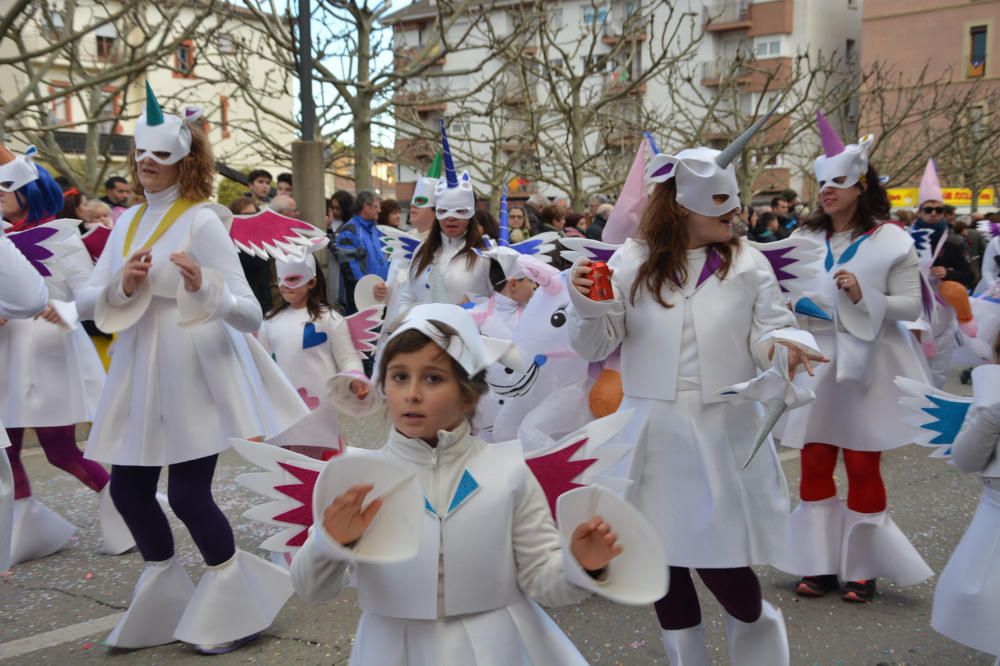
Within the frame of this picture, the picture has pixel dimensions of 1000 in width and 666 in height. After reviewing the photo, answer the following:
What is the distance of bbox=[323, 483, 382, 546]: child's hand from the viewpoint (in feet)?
7.17

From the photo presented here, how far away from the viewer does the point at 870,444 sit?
16.1 feet

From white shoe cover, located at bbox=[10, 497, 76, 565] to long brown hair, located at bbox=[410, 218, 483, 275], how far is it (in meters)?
2.46

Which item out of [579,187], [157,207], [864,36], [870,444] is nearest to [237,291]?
[157,207]

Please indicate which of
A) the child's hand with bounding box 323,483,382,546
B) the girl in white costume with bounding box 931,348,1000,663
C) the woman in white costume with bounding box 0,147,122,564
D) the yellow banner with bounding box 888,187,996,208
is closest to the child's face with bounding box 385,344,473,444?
the child's hand with bounding box 323,483,382,546

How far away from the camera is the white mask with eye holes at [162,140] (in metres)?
4.18

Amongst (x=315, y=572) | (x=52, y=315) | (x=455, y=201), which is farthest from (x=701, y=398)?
(x=52, y=315)

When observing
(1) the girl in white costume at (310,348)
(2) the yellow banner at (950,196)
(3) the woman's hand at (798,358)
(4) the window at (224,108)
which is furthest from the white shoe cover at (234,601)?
(2) the yellow banner at (950,196)

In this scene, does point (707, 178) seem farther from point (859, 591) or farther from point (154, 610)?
point (154, 610)

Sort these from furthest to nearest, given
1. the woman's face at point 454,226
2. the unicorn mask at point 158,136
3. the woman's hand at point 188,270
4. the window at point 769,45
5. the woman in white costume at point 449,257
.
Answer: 1. the window at point 769,45
2. the woman's face at point 454,226
3. the woman in white costume at point 449,257
4. the unicorn mask at point 158,136
5. the woman's hand at point 188,270

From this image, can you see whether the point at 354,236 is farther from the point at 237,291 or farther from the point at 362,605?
the point at 362,605

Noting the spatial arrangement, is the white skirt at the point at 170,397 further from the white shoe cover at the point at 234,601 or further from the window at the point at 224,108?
the window at the point at 224,108

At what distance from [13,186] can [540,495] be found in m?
3.62

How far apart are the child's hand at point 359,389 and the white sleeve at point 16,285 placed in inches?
54.9

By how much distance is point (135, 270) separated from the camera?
400 centimetres
